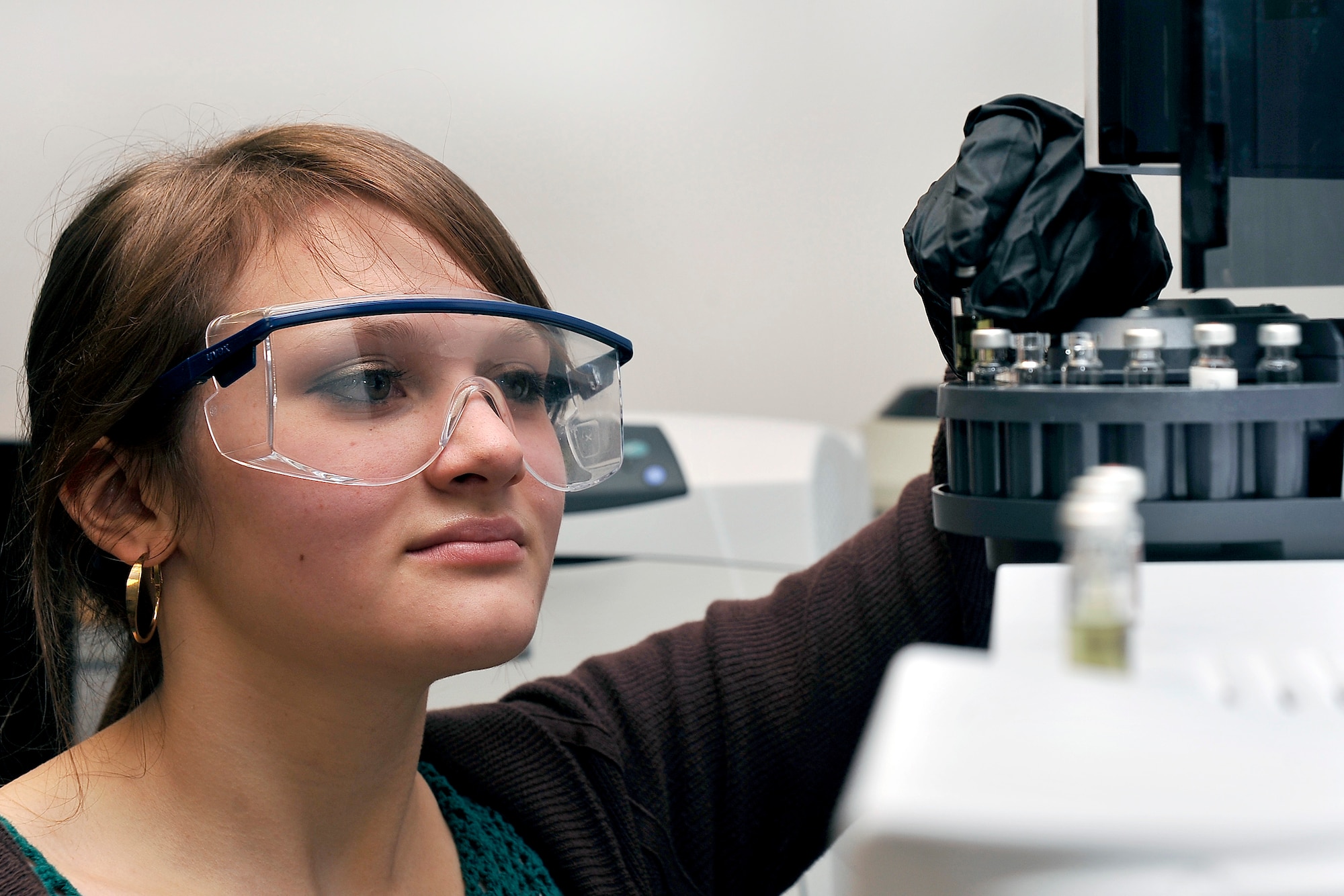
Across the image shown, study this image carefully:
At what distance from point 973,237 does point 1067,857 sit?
52cm

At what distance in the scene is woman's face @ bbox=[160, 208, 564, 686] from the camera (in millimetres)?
815

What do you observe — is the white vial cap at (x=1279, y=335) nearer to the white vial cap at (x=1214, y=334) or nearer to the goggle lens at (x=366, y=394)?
the white vial cap at (x=1214, y=334)

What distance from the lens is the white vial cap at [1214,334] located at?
0.61 meters

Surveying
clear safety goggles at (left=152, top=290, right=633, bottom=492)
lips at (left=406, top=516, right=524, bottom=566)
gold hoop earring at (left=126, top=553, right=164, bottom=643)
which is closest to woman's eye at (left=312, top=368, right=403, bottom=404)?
clear safety goggles at (left=152, top=290, right=633, bottom=492)

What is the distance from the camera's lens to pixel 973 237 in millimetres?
742

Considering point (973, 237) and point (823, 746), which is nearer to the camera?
point (973, 237)

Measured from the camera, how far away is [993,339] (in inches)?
27.2

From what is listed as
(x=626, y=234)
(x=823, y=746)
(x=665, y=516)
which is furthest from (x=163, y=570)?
(x=626, y=234)

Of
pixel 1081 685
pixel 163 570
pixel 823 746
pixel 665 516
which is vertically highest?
pixel 1081 685

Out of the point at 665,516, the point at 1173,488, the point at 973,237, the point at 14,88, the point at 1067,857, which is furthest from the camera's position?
the point at 14,88

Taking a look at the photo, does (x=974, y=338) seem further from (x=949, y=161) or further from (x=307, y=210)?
(x=949, y=161)

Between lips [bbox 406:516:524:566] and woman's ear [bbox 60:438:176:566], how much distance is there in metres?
0.23

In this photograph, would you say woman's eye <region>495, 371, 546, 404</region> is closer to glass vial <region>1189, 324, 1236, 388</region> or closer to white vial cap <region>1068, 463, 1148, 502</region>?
glass vial <region>1189, 324, 1236, 388</region>

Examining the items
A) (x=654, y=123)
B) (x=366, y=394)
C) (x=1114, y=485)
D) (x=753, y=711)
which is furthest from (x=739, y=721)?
(x=654, y=123)
